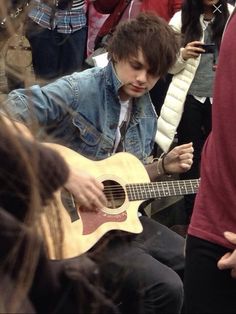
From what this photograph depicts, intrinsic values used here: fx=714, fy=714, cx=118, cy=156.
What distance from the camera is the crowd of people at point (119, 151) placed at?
0.93 metres

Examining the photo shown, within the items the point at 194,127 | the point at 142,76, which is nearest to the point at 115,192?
the point at 142,76

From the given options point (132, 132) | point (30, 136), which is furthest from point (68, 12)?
point (30, 136)

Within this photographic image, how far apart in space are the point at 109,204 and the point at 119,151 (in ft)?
0.91

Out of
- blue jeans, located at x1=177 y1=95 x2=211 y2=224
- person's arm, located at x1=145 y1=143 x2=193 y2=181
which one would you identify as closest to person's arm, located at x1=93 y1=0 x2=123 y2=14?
blue jeans, located at x1=177 y1=95 x2=211 y2=224

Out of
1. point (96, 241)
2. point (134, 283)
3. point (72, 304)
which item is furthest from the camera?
point (96, 241)

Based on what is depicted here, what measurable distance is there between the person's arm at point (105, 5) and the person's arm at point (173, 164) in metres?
1.25

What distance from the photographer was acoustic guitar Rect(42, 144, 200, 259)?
104 inches

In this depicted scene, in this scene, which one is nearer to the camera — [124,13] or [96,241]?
[96,241]

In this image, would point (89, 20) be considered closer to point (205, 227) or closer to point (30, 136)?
point (205, 227)

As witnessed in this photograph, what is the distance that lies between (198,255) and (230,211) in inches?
6.1

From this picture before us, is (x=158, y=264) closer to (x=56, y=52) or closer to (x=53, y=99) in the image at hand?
(x=53, y=99)

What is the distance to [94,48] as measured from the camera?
3.98 meters

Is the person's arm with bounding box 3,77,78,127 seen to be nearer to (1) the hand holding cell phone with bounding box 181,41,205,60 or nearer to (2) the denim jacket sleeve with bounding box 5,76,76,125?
(2) the denim jacket sleeve with bounding box 5,76,76,125

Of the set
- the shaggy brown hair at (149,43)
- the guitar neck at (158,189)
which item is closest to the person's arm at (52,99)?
the shaggy brown hair at (149,43)
